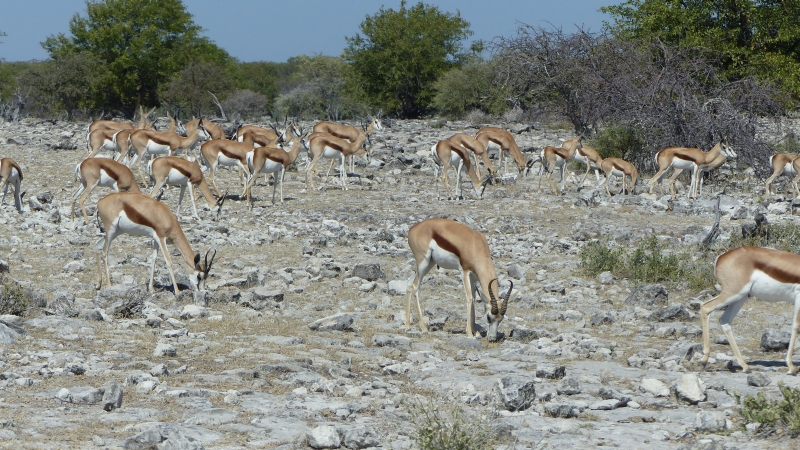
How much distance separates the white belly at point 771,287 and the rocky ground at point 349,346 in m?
0.59

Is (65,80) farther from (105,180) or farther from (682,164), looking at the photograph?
(682,164)

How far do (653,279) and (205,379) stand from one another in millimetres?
6117

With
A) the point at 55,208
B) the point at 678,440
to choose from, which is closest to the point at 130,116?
the point at 55,208

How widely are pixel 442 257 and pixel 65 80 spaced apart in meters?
34.8

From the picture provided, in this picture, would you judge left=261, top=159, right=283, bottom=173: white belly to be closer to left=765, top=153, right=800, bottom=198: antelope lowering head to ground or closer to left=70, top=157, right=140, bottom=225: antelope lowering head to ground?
left=70, top=157, right=140, bottom=225: antelope lowering head to ground

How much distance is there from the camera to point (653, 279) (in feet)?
35.6

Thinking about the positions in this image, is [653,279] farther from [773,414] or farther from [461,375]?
[773,414]

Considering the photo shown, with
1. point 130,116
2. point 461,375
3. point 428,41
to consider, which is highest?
point 428,41

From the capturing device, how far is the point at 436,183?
18578mm

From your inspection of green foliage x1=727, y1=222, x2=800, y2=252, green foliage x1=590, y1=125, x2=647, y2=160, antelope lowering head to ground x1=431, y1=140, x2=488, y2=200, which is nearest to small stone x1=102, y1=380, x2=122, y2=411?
green foliage x1=727, y1=222, x2=800, y2=252

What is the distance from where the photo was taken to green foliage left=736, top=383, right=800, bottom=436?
5.12 metres

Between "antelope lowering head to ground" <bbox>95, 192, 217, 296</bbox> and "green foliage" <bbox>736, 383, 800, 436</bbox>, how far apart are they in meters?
6.29

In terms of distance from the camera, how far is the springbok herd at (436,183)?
7.04m

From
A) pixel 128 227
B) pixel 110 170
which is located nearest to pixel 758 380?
pixel 128 227
